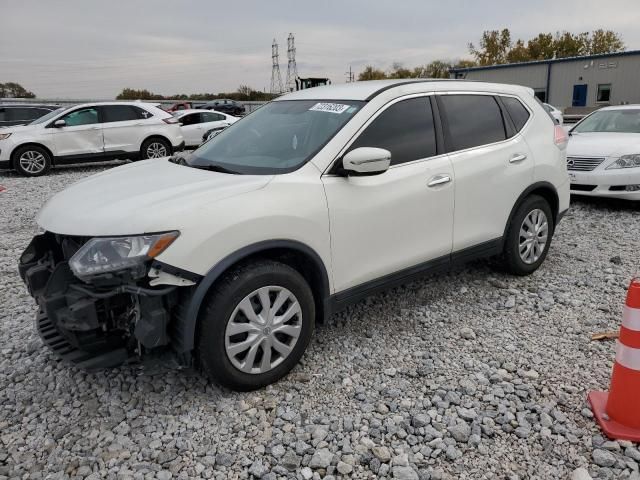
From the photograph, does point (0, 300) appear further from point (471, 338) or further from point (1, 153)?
point (1, 153)

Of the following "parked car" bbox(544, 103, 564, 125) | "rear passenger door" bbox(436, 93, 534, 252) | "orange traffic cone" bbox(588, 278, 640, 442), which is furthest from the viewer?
"parked car" bbox(544, 103, 564, 125)

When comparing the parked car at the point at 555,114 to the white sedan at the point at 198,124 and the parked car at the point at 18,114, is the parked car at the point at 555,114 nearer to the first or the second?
the white sedan at the point at 198,124

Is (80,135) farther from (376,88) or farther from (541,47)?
(541,47)

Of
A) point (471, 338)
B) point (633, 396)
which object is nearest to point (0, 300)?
point (471, 338)

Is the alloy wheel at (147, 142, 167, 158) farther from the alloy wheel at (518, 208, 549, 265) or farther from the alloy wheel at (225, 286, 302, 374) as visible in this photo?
the alloy wheel at (225, 286, 302, 374)

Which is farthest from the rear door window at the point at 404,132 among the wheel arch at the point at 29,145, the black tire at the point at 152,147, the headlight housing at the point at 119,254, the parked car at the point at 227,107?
the parked car at the point at 227,107

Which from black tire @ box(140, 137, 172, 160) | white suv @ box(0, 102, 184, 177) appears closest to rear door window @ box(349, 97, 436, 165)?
black tire @ box(140, 137, 172, 160)

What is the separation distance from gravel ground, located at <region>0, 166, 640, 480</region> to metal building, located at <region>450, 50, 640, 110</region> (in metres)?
31.8

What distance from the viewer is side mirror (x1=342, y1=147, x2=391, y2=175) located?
2.96 meters

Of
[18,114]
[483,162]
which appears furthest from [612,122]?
[18,114]

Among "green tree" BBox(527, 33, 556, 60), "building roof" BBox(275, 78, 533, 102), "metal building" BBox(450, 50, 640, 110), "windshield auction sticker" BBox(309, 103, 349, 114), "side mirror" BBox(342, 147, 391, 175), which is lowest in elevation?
"side mirror" BBox(342, 147, 391, 175)

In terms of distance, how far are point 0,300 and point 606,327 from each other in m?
4.99

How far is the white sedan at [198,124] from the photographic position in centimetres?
1602

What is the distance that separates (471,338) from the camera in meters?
3.57
